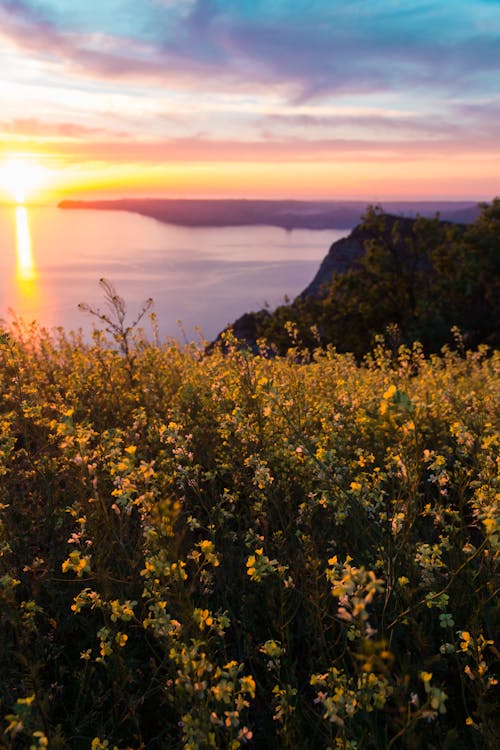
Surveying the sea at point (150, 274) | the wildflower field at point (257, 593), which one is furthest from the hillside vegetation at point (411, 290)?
the wildflower field at point (257, 593)

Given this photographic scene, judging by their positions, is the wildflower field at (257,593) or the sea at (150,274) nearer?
the wildflower field at (257,593)

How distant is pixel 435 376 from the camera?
868cm

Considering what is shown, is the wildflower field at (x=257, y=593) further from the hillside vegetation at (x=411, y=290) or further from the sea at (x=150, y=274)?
the hillside vegetation at (x=411, y=290)

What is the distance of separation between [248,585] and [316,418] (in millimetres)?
2323

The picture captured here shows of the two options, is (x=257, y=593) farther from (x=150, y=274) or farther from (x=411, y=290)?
(x=150, y=274)

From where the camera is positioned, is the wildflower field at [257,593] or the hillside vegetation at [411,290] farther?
the hillside vegetation at [411,290]

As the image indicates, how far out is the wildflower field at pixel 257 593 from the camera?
8.29 ft

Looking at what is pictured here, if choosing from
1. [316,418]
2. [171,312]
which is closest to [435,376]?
[316,418]

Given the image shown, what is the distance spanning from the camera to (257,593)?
4008 mm

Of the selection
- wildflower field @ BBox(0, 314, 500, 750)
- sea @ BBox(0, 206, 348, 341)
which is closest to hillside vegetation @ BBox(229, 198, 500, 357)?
sea @ BBox(0, 206, 348, 341)

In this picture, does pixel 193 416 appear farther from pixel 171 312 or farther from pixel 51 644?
pixel 171 312

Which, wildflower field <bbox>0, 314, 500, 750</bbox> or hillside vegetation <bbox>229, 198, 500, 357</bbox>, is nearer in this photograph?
wildflower field <bbox>0, 314, 500, 750</bbox>

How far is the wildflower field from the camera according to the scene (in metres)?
2.53

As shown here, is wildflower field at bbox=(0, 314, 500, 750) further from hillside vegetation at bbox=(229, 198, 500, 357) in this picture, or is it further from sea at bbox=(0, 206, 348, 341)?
hillside vegetation at bbox=(229, 198, 500, 357)
